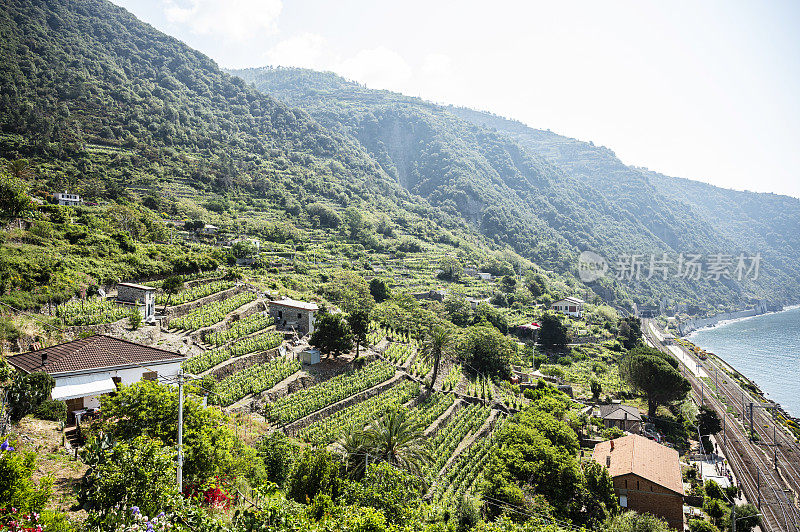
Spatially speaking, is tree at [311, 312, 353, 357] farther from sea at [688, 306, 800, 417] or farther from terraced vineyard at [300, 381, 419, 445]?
sea at [688, 306, 800, 417]

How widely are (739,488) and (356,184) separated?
386 feet

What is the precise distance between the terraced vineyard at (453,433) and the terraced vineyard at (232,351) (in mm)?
13753

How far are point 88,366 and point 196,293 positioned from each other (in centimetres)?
1702

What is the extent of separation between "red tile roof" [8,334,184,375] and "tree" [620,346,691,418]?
44.2 metres

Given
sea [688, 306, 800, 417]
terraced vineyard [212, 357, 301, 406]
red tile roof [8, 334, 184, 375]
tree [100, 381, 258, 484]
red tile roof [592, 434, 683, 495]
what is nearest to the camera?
tree [100, 381, 258, 484]

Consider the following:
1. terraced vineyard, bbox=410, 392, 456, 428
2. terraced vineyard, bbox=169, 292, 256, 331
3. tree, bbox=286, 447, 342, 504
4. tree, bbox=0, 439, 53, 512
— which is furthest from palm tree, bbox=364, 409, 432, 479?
terraced vineyard, bbox=169, 292, 256, 331

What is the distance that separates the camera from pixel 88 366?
67.6 feet

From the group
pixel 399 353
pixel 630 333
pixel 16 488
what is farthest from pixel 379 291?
pixel 16 488

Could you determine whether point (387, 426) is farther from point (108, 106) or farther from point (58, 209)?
point (108, 106)

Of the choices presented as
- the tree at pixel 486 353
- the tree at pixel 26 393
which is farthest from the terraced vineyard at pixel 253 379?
the tree at pixel 486 353

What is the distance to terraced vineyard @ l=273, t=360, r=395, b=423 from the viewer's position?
2634 cm

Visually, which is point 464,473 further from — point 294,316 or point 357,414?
point 294,316

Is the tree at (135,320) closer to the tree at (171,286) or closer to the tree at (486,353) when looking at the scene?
the tree at (171,286)

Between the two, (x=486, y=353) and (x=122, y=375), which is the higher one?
(x=122, y=375)
